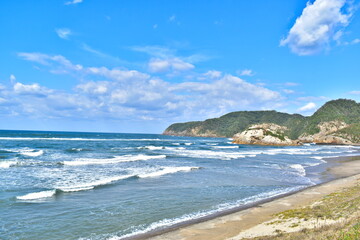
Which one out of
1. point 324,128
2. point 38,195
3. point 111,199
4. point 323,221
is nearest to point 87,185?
point 38,195

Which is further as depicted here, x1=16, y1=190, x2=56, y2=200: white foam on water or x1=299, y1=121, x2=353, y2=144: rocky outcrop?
x1=299, y1=121, x2=353, y2=144: rocky outcrop

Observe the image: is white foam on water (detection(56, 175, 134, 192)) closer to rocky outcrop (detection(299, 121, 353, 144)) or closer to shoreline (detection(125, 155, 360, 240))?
shoreline (detection(125, 155, 360, 240))

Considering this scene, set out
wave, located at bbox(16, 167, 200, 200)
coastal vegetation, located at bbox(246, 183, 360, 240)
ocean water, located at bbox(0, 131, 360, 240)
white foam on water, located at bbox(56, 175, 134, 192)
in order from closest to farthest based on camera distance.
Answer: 1. coastal vegetation, located at bbox(246, 183, 360, 240)
2. ocean water, located at bbox(0, 131, 360, 240)
3. wave, located at bbox(16, 167, 200, 200)
4. white foam on water, located at bbox(56, 175, 134, 192)

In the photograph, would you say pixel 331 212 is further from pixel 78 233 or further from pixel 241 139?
pixel 241 139

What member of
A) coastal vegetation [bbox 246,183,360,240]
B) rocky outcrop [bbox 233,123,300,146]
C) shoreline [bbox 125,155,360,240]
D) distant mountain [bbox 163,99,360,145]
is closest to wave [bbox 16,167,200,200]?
shoreline [bbox 125,155,360,240]

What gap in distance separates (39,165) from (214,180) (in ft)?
65.7

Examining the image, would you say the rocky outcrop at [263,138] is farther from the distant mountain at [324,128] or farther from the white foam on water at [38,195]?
the white foam on water at [38,195]

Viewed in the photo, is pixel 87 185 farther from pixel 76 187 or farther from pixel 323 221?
pixel 323 221

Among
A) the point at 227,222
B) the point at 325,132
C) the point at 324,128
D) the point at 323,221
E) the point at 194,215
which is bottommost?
the point at 194,215

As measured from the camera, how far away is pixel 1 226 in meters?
10.5

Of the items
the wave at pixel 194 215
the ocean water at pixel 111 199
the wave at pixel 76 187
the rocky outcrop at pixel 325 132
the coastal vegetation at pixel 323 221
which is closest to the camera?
the coastal vegetation at pixel 323 221

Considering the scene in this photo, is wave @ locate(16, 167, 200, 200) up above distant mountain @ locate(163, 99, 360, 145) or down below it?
below

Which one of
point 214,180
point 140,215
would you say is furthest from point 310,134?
point 140,215

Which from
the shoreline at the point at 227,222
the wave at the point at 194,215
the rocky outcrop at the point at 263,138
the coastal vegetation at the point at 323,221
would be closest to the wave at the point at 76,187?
the wave at the point at 194,215
